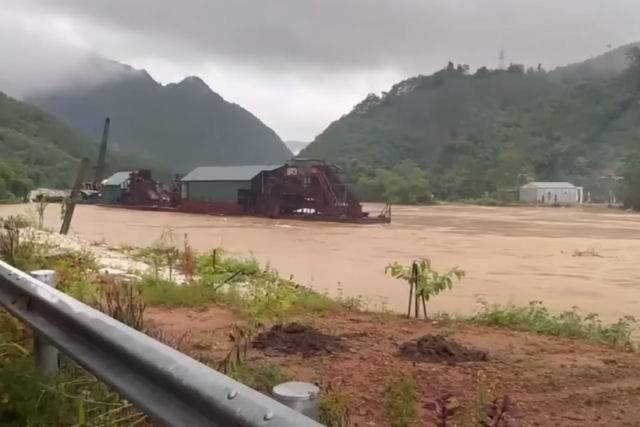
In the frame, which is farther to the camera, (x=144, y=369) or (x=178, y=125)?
(x=178, y=125)

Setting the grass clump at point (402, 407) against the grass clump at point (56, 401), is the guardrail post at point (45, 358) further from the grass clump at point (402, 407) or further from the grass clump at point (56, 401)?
the grass clump at point (402, 407)

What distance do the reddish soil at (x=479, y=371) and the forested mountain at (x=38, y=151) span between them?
45.7 metres

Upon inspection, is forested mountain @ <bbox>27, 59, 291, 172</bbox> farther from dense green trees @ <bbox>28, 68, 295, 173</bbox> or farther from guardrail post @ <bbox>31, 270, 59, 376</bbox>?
guardrail post @ <bbox>31, 270, 59, 376</bbox>

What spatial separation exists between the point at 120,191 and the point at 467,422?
54.7 meters

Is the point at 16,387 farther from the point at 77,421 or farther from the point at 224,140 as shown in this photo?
the point at 224,140

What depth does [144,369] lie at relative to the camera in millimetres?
1858

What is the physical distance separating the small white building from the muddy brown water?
3265 cm

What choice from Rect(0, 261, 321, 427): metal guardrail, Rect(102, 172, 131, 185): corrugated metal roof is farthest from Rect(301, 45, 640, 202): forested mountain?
Rect(0, 261, 321, 427): metal guardrail

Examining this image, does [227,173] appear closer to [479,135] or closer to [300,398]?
[300,398]

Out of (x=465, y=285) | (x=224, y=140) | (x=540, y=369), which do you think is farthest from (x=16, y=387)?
(x=224, y=140)

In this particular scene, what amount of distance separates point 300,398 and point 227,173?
47.3 metres

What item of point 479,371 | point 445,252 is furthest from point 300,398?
point 445,252

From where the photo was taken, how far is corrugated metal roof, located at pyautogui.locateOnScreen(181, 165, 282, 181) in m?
45.8

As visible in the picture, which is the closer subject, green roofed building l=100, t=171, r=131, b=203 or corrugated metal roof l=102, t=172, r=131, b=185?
green roofed building l=100, t=171, r=131, b=203
